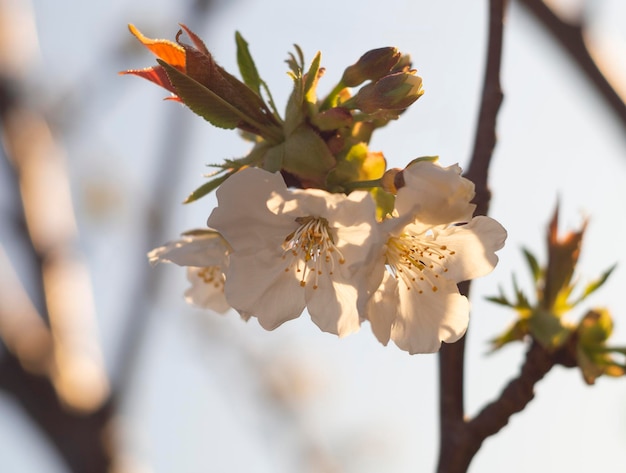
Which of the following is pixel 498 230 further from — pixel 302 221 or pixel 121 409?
pixel 121 409

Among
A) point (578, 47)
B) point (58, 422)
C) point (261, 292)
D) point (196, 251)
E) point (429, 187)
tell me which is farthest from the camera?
point (58, 422)

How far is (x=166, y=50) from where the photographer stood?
0.87 m

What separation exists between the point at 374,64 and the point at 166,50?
268mm

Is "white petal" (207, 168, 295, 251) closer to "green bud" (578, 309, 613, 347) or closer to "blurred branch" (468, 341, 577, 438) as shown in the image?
"blurred branch" (468, 341, 577, 438)

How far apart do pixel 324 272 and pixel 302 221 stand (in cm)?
9

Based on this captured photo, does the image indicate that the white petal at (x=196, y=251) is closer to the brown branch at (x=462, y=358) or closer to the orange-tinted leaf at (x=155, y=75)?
the orange-tinted leaf at (x=155, y=75)

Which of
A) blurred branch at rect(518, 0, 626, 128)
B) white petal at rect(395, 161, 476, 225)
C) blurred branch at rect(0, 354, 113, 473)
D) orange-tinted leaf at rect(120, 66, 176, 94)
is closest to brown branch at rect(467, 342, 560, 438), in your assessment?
white petal at rect(395, 161, 476, 225)

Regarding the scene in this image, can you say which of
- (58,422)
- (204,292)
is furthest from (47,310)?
(204,292)

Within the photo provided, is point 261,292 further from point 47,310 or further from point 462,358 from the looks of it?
point 47,310

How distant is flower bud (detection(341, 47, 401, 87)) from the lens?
885 millimetres

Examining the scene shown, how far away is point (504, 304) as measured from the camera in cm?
118

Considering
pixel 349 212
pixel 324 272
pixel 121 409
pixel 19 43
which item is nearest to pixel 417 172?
pixel 349 212

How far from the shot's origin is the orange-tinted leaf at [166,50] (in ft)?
2.82

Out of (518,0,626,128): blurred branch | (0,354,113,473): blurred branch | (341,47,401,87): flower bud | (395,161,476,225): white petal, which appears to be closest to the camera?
(395,161,476,225): white petal
